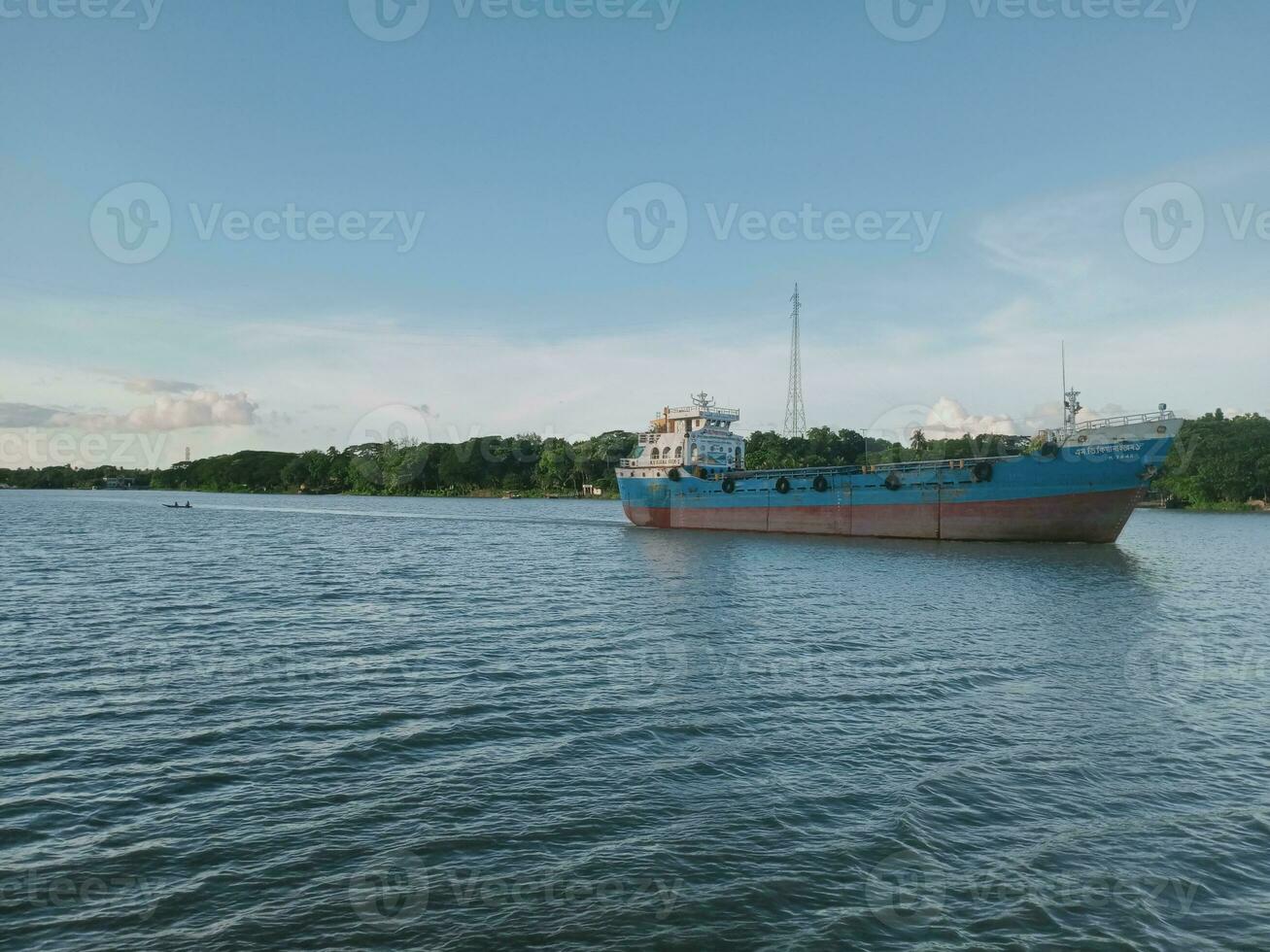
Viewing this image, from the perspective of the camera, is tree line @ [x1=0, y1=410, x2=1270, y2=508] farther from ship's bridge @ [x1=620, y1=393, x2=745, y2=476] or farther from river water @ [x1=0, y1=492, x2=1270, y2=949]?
river water @ [x1=0, y1=492, x2=1270, y2=949]

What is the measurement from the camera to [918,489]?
5119cm

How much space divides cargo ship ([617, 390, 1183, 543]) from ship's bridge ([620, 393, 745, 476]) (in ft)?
0.34

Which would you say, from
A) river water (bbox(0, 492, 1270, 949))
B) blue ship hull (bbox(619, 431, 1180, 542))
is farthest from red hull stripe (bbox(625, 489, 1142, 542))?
A: river water (bbox(0, 492, 1270, 949))

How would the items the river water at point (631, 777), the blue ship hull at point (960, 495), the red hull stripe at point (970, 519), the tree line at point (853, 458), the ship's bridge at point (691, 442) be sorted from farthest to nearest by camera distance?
the tree line at point (853, 458) < the ship's bridge at point (691, 442) < the red hull stripe at point (970, 519) < the blue ship hull at point (960, 495) < the river water at point (631, 777)

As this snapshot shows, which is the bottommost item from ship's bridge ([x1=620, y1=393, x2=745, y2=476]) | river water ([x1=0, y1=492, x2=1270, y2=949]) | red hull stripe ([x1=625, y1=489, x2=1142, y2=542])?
river water ([x1=0, y1=492, x2=1270, y2=949])

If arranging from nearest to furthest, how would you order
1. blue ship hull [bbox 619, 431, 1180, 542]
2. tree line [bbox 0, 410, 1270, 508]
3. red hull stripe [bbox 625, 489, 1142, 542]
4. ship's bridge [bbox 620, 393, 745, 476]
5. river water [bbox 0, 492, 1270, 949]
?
river water [bbox 0, 492, 1270, 949], blue ship hull [bbox 619, 431, 1180, 542], red hull stripe [bbox 625, 489, 1142, 542], ship's bridge [bbox 620, 393, 745, 476], tree line [bbox 0, 410, 1270, 508]

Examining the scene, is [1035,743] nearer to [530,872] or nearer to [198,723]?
[530,872]

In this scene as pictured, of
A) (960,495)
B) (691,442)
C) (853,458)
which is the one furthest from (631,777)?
(853,458)

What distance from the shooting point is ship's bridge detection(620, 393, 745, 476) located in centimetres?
6600

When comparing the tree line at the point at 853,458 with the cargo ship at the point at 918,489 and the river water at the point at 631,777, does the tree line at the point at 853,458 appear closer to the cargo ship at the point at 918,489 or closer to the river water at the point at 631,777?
the cargo ship at the point at 918,489

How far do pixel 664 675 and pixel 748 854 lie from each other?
27.5 ft

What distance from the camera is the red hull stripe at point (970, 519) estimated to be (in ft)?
151

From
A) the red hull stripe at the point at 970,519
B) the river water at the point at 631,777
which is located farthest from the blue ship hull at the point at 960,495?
the river water at the point at 631,777

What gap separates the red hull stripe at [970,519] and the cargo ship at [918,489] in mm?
69
